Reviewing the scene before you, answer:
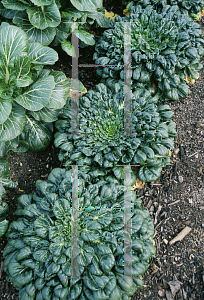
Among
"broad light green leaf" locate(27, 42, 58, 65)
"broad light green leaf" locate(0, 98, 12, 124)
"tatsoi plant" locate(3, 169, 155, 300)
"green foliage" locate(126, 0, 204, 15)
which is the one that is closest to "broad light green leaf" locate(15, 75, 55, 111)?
"broad light green leaf" locate(0, 98, 12, 124)

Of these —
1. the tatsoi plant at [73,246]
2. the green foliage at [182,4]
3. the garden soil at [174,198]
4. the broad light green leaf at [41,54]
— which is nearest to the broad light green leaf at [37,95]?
the broad light green leaf at [41,54]

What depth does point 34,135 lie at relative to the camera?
3.39 m

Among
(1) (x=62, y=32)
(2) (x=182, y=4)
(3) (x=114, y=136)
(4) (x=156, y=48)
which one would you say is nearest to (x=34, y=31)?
(1) (x=62, y=32)

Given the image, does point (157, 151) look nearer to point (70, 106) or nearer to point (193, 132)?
point (193, 132)

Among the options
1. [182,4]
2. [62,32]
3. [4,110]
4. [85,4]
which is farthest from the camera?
[182,4]

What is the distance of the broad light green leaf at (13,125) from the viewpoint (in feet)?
9.17

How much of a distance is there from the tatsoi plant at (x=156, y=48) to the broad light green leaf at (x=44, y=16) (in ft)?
2.56

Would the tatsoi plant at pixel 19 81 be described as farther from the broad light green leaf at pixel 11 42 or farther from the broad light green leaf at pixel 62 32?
the broad light green leaf at pixel 62 32

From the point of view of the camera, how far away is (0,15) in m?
3.66

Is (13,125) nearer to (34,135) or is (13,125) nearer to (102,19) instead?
(34,135)

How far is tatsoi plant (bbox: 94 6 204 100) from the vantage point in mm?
3537

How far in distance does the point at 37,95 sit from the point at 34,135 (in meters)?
0.73

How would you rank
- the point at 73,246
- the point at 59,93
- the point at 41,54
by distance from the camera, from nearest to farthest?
the point at 73,246 → the point at 41,54 → the point at 59,93

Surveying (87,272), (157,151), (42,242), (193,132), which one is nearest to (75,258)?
(87,272)
